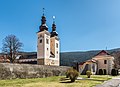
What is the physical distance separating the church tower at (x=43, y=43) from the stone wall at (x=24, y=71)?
75.6 feet

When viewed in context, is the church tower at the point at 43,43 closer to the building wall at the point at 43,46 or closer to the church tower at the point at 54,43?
the building wall at the point at 43,46

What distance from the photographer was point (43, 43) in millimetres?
57875

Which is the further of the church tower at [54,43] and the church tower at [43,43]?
the church tower at [54,43]

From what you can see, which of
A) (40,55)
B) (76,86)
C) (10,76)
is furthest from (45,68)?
(40,55)

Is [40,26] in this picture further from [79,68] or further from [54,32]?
[79,68]

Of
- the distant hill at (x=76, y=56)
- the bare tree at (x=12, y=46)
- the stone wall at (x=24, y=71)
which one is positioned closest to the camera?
the stone wall at (x=24, y=71)

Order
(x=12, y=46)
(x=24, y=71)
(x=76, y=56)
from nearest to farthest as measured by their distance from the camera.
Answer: (x=24, y=71) → (x=12, y=46) → (x=76, y=56)

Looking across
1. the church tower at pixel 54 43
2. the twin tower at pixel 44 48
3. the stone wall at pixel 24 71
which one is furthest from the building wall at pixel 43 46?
the stone wall at pixel 24 71

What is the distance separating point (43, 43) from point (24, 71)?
1257 inches

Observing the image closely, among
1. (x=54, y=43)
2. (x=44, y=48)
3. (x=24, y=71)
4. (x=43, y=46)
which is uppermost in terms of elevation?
(x=54, y=43)

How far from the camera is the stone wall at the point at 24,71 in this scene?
23125 millimetres

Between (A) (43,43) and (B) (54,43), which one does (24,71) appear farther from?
(B) (54,43)

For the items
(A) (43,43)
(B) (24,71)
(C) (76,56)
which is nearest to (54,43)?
(A) (43,43)

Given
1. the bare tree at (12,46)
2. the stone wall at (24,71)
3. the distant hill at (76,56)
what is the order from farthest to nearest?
the distant hill at (76,56), the bare tree at (12,46), the stone wall at (24,71)
